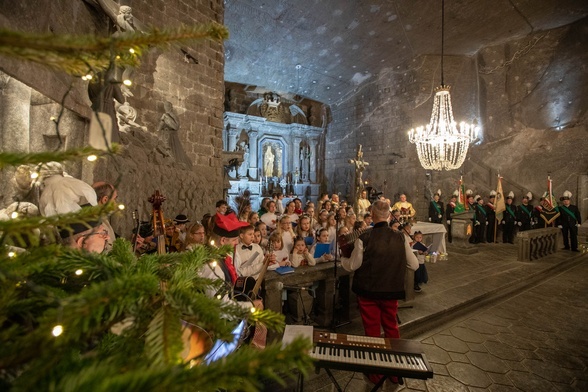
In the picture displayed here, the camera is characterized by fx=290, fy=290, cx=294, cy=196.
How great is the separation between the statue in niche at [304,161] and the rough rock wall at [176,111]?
34.2 ft

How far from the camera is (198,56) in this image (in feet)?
25.5

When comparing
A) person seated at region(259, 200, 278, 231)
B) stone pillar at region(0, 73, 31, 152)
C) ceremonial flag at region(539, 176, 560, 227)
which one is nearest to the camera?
stone pillar at region(0, 73, 31, 152)

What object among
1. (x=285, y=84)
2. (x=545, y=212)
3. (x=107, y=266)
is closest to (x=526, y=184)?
(x=545, y=212)

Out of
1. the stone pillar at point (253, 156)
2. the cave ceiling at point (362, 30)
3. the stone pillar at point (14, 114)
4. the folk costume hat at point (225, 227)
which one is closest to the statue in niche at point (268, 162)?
the stone pillar at point (253, 156)

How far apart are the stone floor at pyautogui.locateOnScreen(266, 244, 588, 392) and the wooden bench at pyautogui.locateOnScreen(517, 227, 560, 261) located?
28.1 inches

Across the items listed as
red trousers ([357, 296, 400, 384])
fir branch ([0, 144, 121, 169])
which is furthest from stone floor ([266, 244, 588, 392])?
fir branch ([0, 144, 121, 169])

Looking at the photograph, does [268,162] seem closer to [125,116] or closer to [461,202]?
[461,202]

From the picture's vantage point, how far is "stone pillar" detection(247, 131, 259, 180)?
Answer: 664 inches

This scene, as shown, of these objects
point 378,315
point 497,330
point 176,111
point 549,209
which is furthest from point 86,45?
point 549,209

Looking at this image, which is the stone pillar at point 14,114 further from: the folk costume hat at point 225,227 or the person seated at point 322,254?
the person seated at point 322,254

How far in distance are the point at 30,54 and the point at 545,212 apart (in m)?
13.1

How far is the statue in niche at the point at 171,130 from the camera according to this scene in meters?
6.99

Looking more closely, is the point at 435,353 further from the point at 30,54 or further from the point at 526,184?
the point at 526,184

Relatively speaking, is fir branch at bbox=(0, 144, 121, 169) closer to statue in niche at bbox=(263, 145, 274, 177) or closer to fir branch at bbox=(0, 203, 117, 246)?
fir branch at bbox=(0, 203, 117, 246)
